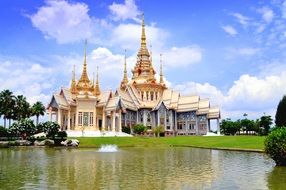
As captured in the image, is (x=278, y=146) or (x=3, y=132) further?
(x=3, y=132)

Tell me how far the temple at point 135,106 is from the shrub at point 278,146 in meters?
56.3

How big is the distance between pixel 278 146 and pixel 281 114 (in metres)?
29.0

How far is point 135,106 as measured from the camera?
3543 inches

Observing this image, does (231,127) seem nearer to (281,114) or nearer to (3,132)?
(281,114)

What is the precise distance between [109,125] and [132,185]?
228 feet

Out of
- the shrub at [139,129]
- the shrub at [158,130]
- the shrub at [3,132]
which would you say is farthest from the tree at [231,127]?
the shrub at [3,132]

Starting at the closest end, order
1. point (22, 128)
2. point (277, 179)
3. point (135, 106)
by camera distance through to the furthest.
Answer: point (277, 179)
point (22, 128)
point (135, 106)

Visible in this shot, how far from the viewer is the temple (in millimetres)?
77438

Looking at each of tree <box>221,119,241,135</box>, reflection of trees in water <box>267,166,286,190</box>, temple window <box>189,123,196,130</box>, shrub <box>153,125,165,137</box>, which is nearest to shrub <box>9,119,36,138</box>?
shrub <box>153,125,165,137</box>

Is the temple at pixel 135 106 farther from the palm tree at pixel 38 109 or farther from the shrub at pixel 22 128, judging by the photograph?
the shrub at pixel 22 128

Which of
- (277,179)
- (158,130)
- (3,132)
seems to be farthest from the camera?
(158,130)

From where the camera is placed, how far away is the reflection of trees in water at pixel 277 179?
14062 mm

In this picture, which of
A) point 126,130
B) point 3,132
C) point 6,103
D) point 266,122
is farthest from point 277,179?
point 266,122

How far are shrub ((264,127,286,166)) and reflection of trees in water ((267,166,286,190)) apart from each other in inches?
75.5
